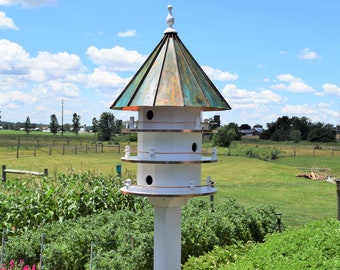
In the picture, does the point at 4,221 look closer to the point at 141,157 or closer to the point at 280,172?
the point at 141,157

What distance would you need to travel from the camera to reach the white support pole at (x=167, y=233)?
6617 millimetres

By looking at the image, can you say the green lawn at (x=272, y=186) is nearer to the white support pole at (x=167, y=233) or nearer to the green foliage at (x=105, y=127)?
the white support pole at (x=167, y=233)

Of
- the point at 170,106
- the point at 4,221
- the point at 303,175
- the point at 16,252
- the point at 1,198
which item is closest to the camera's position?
the point at 170,106

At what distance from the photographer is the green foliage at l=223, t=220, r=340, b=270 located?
7.30 metres

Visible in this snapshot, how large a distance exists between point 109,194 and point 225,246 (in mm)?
4314

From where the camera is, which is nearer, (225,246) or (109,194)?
(225,246)

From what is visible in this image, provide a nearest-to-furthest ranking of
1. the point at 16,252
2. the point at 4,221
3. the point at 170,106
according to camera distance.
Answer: the point at 170,106
the point at 16,252
the point at 4,221

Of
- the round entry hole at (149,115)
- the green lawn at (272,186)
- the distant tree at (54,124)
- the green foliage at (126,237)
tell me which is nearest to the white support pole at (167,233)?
the round entry hole at (149,115)

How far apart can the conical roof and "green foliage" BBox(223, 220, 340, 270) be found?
8.03 feet

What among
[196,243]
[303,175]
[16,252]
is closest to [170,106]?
[196,243]

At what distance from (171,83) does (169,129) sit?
581mm

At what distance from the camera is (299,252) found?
26.6ft

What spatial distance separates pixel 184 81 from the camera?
6.34 m

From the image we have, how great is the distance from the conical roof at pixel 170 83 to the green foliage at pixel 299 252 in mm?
2448
